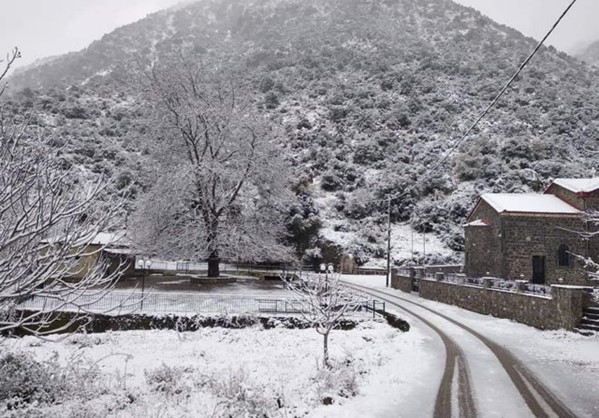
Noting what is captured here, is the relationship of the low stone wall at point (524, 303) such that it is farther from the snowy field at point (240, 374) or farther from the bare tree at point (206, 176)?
the bare tree at point (206, 176)

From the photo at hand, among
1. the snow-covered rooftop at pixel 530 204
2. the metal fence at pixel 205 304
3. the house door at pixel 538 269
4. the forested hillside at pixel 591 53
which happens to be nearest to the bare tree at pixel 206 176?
the metal fence at pixel 205 304

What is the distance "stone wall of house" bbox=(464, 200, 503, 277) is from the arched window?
154 inches

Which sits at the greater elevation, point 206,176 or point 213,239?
point 206,176

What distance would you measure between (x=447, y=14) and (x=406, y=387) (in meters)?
117

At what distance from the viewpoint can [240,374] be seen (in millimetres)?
12641

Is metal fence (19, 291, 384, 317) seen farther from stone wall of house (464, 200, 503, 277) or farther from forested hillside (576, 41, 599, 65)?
forested hillside (576, 41, 599, 65)

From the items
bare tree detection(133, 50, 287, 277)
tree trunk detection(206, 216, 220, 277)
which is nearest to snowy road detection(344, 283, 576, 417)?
tree trunk detection(206, 216, 220, 277)

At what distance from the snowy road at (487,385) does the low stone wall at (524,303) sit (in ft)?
10.5

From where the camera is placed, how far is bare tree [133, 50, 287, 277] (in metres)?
27.4

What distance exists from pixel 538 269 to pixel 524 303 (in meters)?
13.4

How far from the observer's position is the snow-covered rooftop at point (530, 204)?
2983 cm

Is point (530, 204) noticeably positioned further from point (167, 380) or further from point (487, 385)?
point (167, 380)

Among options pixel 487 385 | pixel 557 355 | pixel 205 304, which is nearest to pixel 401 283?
pixel 205 304

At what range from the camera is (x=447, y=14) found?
108 meters
